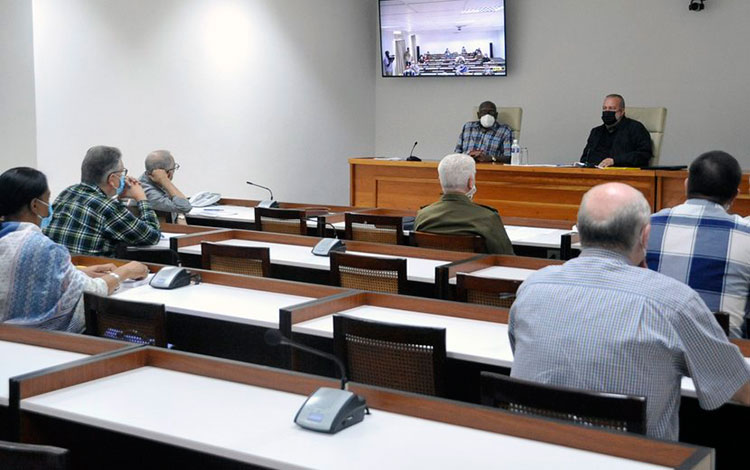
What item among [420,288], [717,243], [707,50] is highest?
[707,50]

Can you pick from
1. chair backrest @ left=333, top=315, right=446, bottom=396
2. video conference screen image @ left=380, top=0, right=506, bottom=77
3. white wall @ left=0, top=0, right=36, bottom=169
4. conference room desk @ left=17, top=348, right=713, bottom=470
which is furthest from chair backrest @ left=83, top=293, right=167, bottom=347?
video conference screen image @ left=380, top=0, right=506, bottom=77

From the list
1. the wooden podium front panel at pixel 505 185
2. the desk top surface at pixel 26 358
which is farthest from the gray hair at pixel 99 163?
the wooden podium front panel at pixel 505 185

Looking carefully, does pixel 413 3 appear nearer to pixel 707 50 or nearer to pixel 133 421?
pixel 707 50

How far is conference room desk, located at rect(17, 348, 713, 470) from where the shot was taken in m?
1.78

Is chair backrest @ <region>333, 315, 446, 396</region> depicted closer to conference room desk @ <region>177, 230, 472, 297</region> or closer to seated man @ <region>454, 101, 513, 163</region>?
conference room desk @ <region>177, 230, 472, 297</region>

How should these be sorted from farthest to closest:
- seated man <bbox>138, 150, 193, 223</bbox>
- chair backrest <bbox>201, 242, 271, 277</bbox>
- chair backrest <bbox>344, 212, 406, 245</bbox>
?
seated man <bbox>138, 150, 193, 223</bbox> → chair backrest <bbox>344, 212, 406, 245</bbox> → chair backrest <bbox>201, 242, 271, 277</bbox>

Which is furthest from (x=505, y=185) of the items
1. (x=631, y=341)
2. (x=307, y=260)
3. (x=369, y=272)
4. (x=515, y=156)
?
(x=631, y=341)

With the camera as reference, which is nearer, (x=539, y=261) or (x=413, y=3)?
(x=539, y=261)

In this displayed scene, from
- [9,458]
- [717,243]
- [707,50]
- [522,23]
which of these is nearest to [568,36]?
[522,23]

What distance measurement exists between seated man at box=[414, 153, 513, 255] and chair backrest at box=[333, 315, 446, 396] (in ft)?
6.57

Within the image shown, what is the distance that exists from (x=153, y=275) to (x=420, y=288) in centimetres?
121

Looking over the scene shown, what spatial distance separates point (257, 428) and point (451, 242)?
9.37 ft

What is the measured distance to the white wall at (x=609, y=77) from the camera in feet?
30.0

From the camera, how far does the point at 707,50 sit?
923 cm
